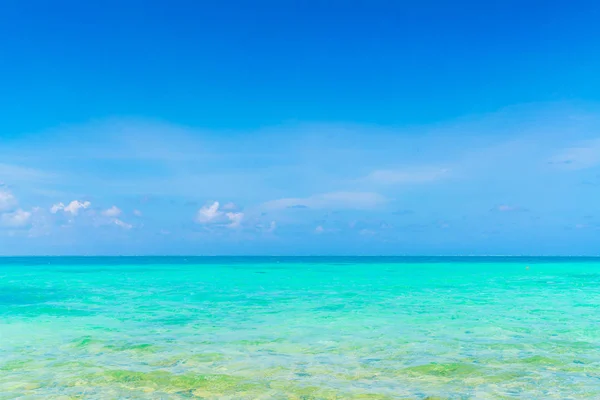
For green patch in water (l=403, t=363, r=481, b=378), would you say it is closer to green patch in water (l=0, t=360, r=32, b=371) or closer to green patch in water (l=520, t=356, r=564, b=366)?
green patch in water (l=520, t=356, r=564, b=366)

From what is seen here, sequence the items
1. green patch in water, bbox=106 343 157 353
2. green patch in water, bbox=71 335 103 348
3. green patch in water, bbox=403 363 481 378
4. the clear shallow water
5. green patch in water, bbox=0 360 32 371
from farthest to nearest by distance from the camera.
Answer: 1. green patch in water, bbox=71 335 103 348
2. green patch in water, bbox=106 343 157 353
3. green patch in water, bbox=0 360 32 371
4. green patch in water, bbox=403 363 481 378
5. the clear shallow water

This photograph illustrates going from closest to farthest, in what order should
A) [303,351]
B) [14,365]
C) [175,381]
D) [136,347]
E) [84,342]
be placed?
[175,381]
[14,365]
[303,351]
[136,347]
[84,342]

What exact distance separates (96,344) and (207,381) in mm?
4358

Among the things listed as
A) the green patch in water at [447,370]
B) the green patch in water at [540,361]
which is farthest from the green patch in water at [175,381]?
the green patch in water at [540,361]

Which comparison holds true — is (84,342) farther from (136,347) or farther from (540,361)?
(540,361)

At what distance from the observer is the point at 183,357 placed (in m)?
10.0

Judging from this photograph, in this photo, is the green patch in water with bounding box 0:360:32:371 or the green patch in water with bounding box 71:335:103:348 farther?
the green patch in water with bounding box 71:335:103:348

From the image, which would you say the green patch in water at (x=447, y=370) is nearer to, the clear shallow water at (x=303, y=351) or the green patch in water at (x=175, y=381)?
the clear shallow water at (x=303, y=351)

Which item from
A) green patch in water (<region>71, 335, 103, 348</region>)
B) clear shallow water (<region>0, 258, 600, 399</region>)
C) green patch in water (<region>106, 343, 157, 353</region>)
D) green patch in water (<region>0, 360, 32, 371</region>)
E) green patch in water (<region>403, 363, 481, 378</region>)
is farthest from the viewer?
green patch in water (<region>71, 335, 103, 348</region>)

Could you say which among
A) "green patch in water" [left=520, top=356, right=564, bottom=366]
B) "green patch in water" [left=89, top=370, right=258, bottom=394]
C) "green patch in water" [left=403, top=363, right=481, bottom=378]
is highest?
"green patch in water" [left=520, top=356, right=564, bottom=366]

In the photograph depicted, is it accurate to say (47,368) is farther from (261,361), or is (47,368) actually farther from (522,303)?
(522,303)

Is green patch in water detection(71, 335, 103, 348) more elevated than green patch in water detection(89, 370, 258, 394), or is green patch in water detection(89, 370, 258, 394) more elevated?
green patch in water detection(71, 335, 103, 348)

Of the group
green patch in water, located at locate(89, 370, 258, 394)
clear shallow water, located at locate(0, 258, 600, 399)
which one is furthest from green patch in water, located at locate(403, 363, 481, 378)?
green patch in water, located at locate(89, 370, 258, 394)

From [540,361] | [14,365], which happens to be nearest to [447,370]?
[540,361]
